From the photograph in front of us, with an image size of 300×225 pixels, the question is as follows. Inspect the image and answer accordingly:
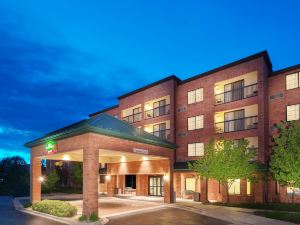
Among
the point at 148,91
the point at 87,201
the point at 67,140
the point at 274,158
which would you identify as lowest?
the point at 87,201

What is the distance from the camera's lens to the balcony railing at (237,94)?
31.8 metres

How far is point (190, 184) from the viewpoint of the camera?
1444 inches

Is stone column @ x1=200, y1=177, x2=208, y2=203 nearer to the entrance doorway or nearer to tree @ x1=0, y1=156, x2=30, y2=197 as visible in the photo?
the entrance doorway

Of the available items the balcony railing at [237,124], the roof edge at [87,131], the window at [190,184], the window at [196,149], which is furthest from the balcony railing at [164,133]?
the roof edge at [87,131]

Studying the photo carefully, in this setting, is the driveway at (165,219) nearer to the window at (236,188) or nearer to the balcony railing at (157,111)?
the window at (236,188)

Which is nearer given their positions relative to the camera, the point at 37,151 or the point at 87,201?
the point at 87,201

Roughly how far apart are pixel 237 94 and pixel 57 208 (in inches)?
842

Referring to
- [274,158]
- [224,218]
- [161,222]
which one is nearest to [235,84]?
[274,158]

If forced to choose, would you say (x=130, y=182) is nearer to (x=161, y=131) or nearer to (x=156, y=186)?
(x=156, y=186)

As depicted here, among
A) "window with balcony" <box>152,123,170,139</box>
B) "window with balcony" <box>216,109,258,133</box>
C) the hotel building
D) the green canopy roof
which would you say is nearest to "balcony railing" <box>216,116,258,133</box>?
"window with balcony" <box>216,109,258,133</box>

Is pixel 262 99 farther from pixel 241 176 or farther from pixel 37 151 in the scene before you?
pixel 37 151

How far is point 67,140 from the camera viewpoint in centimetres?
2336

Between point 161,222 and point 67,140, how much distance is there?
9.28 m

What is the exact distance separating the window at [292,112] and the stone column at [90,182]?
62.0 ft
